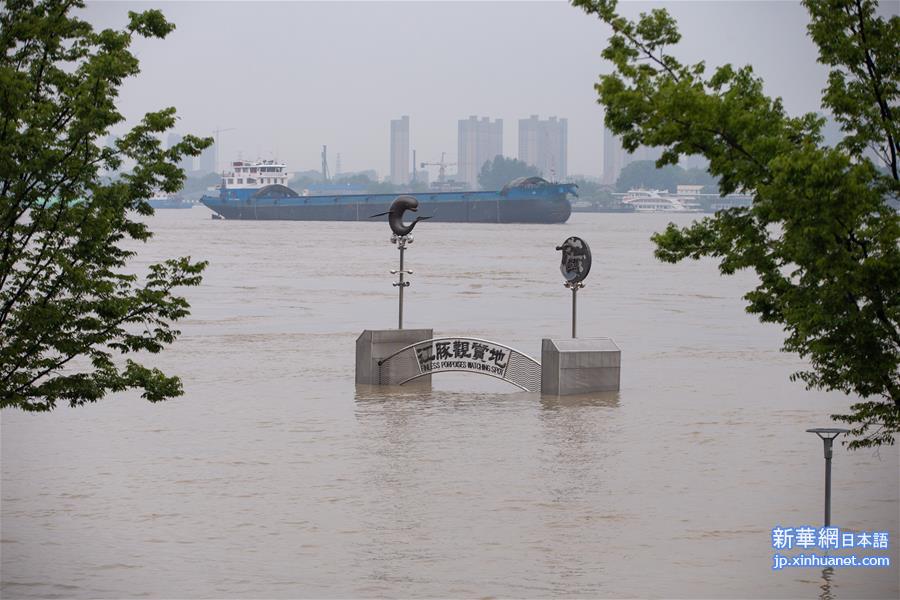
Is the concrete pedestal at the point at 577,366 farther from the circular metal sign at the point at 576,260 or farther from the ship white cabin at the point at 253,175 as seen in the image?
the ship white cabin at the point at 253,175

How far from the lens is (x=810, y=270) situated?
35.8 ft

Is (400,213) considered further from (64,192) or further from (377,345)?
(64,192)

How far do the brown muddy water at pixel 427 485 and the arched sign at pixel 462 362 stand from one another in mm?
515

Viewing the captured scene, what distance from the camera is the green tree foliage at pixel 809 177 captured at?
10.2m

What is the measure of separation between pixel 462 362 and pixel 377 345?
2056mm

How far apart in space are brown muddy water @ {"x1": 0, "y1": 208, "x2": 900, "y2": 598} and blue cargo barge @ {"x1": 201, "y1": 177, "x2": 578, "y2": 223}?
134 meters

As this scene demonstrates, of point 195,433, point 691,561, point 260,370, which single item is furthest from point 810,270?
point 260,370

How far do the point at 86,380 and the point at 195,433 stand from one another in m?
10.8

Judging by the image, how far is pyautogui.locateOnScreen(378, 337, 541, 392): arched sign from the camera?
1068 inches

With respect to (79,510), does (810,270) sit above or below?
above

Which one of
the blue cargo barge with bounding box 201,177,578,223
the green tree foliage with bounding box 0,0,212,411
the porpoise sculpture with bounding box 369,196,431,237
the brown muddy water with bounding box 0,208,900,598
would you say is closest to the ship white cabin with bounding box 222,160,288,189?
the blue cargo barge with bounding box 201,177,578,223

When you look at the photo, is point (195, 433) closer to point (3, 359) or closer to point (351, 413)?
point (351, 413)

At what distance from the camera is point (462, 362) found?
27.2 meters

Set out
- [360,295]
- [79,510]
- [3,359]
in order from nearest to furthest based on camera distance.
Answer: [3,359] < [79,510] < [360,295]
